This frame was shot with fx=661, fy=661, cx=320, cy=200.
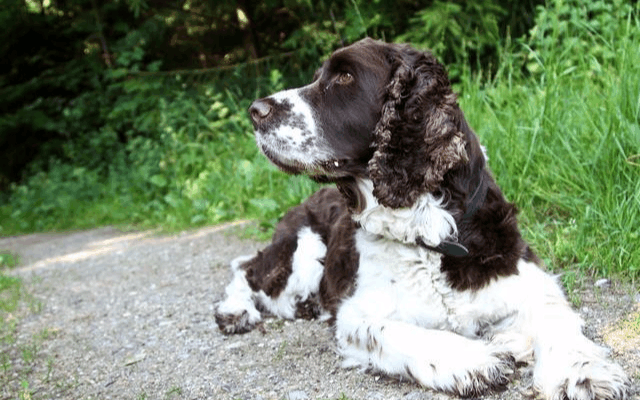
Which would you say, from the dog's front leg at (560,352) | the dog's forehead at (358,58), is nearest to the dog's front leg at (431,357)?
the dog's front leg at (560,352)

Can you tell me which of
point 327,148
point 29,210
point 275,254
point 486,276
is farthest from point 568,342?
point 29,210

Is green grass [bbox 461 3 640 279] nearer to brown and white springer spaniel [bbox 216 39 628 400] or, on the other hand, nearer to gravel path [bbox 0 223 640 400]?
gravel path [bbox 0 223 640 400]

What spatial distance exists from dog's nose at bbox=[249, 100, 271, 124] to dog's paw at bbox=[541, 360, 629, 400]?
160cm

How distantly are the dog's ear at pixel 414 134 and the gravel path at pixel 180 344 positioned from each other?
821 millimetres

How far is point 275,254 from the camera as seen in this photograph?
3965 millimetres

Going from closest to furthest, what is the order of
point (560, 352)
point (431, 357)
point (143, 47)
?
1. point (560, 352)
2. point (431, 357)
3. point (143, 47)

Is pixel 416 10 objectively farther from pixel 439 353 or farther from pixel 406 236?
pixel 439 353

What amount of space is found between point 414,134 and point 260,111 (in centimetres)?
68

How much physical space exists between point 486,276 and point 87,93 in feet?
34.5

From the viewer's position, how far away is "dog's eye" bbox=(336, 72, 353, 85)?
2957 millimetres

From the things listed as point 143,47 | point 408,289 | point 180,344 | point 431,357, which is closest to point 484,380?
point 431,357

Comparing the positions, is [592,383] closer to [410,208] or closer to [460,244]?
[460,244]

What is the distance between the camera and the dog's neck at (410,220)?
2857 mm

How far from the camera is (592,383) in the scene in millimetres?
2275
